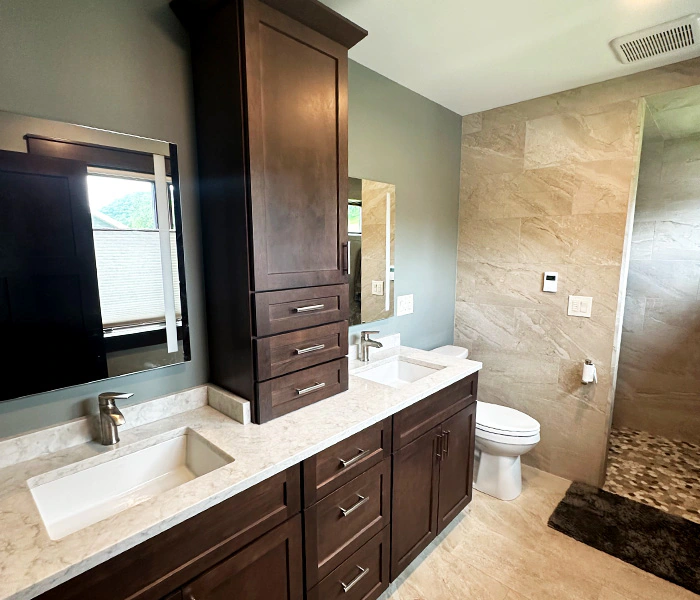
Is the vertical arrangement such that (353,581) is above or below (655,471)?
above

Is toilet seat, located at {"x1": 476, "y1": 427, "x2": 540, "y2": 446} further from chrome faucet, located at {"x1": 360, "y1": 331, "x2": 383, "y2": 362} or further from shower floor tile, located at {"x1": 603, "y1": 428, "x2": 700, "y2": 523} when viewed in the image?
chrome faucet, located at {"x1": 360, "y1": 331, "x2": 383, "y2": 362}

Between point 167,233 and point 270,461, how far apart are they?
2.92ft

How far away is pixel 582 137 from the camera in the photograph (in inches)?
88.3

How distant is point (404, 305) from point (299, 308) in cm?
114

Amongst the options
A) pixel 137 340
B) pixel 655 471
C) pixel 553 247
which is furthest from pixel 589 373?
pixel 137 340

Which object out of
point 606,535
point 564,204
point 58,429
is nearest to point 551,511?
point 606,535

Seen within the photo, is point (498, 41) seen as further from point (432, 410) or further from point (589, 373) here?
point (589, 373)

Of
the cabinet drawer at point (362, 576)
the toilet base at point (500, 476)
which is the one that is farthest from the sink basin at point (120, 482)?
the toilet base at point (500, 476)

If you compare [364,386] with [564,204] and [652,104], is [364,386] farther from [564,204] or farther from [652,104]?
[652,104]

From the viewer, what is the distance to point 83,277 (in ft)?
3.84

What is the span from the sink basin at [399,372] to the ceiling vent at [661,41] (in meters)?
1.83

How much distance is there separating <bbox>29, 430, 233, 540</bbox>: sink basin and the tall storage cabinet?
0.24 meters

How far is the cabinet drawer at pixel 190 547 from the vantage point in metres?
0.78

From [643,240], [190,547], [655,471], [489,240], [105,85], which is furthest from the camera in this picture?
[643,240]
